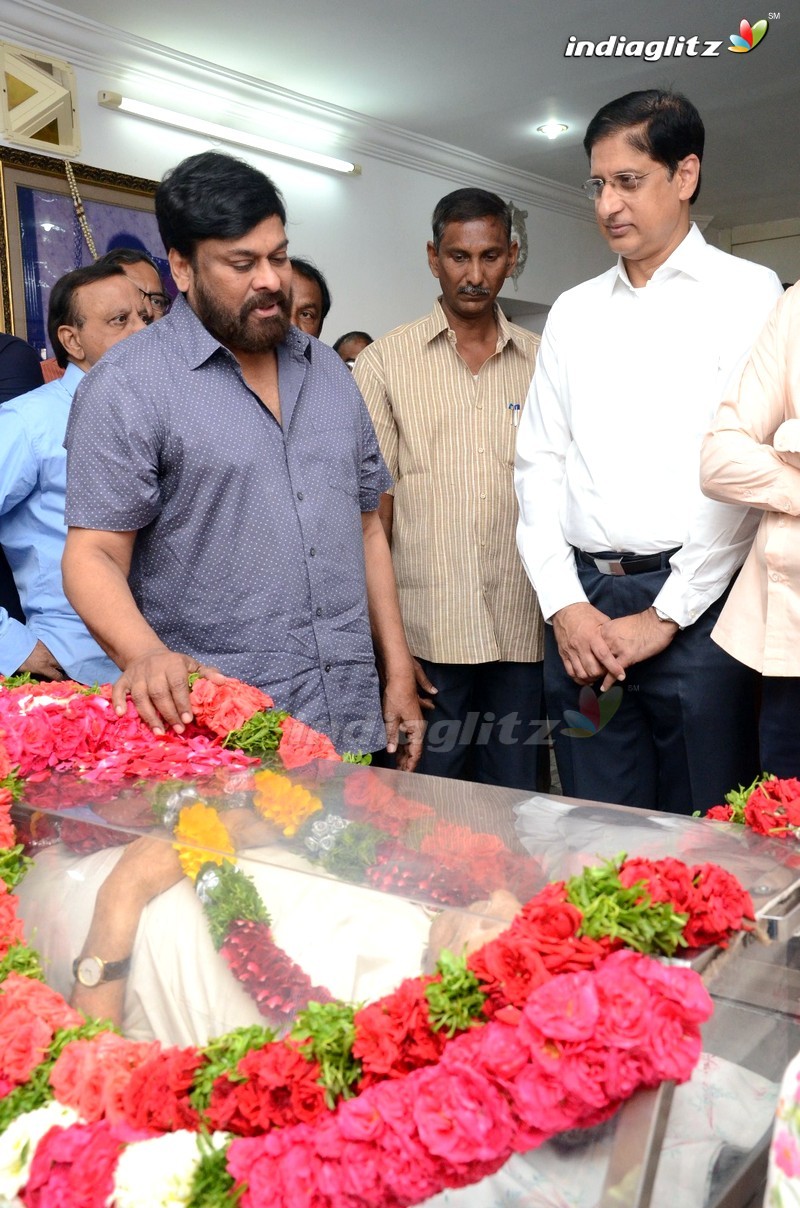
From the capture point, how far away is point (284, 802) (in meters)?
1.53

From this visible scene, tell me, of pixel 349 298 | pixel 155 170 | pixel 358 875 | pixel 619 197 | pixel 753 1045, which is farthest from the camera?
pixel 349 298

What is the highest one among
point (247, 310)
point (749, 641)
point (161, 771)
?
point (247, 310)

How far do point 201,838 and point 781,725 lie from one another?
109 centimetres

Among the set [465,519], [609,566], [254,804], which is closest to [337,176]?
[465,519]

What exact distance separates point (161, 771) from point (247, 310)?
0.84m

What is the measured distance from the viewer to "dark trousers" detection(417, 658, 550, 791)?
2951mm

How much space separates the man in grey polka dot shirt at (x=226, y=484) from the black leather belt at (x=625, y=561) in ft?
1.70

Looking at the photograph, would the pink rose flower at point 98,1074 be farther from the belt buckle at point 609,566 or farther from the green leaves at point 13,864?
the belt buckle at point 609,566

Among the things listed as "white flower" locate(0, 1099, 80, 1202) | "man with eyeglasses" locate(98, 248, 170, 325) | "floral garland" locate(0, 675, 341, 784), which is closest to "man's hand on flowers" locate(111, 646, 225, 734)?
"floral garland" locate(0, 675, 341, 784)

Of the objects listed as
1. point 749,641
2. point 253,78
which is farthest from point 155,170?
point 749,641

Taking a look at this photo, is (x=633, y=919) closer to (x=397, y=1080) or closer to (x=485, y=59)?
(x=397, y=1080)

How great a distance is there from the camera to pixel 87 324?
2863 mm

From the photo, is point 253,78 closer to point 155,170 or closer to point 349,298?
point 155,170

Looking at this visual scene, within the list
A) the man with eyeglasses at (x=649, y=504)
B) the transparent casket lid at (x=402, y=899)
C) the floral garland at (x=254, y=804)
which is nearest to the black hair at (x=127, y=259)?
the man with eyeglasses at (x=649, y=504)
